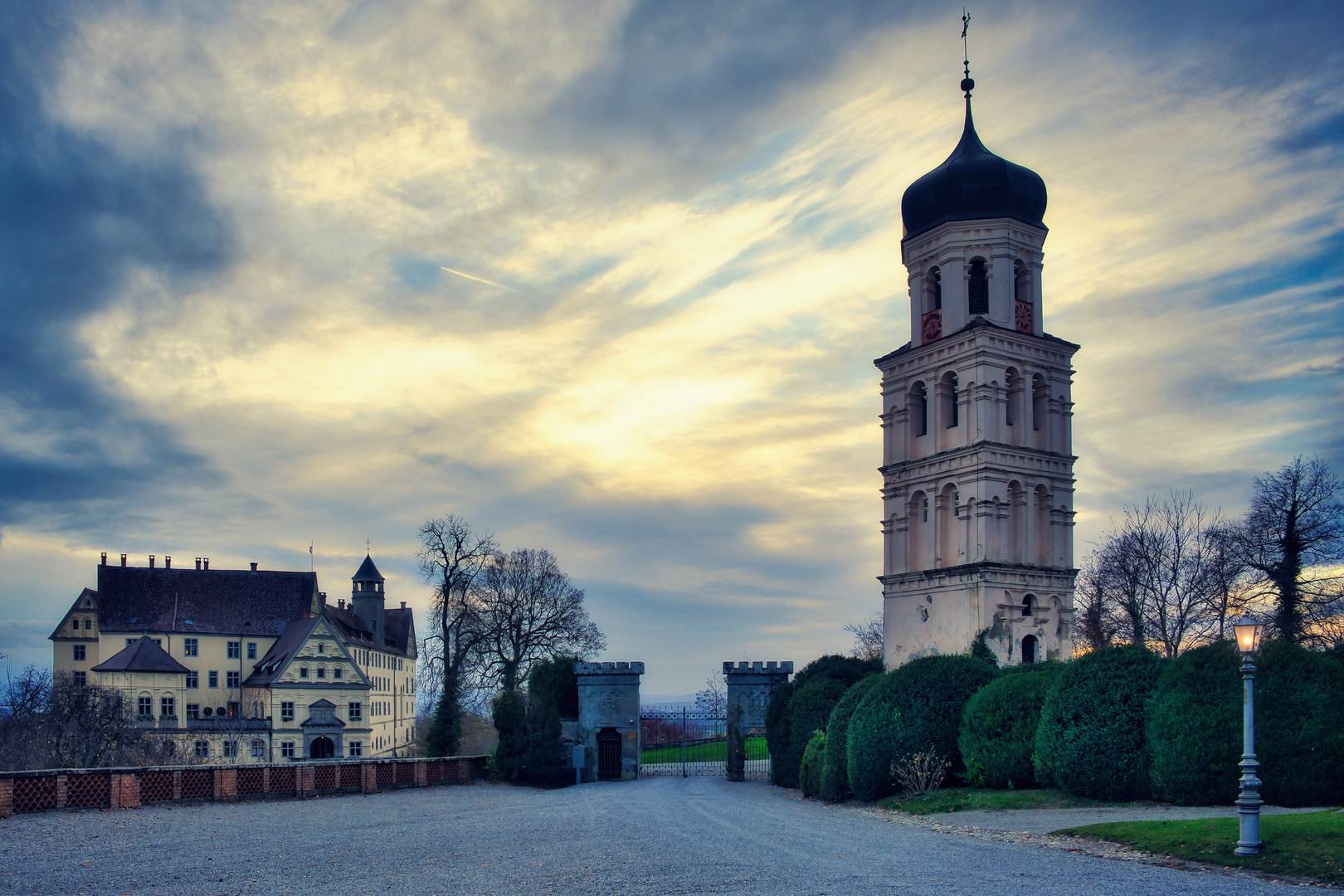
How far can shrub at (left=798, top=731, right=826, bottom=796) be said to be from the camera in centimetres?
3092

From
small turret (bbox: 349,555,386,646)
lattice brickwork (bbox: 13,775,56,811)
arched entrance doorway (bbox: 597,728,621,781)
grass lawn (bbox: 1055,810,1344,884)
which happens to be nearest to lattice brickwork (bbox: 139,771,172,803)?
lattice brickwork (bbox: 13,775,56,811)

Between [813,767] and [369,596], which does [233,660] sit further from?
[813,767]

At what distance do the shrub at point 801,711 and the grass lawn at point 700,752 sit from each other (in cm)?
1307

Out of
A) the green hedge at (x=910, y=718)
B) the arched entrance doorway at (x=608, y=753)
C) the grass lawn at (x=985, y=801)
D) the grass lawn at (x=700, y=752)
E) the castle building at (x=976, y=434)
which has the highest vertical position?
the castle building at (x=976, y=434)

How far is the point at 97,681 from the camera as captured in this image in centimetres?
6756

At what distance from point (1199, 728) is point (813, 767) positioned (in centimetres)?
1392

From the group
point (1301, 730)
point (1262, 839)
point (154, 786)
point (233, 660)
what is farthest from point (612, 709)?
point (233, 660)

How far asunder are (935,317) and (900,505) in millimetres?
7533

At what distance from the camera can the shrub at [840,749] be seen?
28.2m

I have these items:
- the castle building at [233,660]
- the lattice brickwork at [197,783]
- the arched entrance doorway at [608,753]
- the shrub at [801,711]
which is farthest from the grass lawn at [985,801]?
the castle building at [233,660]

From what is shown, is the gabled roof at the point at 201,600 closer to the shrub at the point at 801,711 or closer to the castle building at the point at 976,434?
the shrub at the point at 801,711

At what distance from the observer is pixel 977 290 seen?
42062 millimetres

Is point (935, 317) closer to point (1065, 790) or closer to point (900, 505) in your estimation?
point (900, 505)

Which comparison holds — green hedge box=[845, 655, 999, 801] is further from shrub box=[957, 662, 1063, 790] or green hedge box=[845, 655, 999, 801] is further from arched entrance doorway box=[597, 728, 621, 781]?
arched entrance doorway box=[597, 728, 621, 781]
